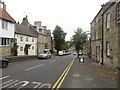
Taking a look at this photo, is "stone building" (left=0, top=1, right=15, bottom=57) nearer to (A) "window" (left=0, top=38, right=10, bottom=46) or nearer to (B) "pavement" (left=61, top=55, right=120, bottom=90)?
(A) "window" (left=0, top=38, right=10, bottom=46)

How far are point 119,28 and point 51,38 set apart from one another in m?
66.2

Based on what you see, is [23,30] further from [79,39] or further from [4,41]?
[4,41]

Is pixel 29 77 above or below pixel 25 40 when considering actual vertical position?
below

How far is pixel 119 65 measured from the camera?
16312mm

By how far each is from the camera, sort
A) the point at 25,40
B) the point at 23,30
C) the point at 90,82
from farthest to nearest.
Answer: the point at 23,30, the point at 25,40, the point at 90,82

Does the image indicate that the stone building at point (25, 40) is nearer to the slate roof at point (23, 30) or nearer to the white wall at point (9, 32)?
the slate roof at point (23, 30)

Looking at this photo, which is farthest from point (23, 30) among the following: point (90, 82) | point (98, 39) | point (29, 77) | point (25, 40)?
point (90, 82)

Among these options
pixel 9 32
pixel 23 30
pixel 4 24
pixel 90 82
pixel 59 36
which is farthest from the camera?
pixel 59 36

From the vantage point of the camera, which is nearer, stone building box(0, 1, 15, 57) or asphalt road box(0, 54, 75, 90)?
asphalt road box(0, 54, 75, 90)

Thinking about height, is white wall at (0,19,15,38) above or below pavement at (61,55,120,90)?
above

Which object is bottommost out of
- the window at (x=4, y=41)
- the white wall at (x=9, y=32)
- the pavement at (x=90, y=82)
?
the pavement at (x=90, y=82)

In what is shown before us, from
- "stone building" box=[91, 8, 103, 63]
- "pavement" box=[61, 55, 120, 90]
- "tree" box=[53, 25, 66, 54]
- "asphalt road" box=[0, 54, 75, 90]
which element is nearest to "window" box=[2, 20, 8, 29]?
"stone building" box=[91, 8, 103, 63]

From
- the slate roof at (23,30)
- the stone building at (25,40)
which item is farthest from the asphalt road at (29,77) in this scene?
the slate roof at (23,30)

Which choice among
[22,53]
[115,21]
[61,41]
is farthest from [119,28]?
[61,41]
